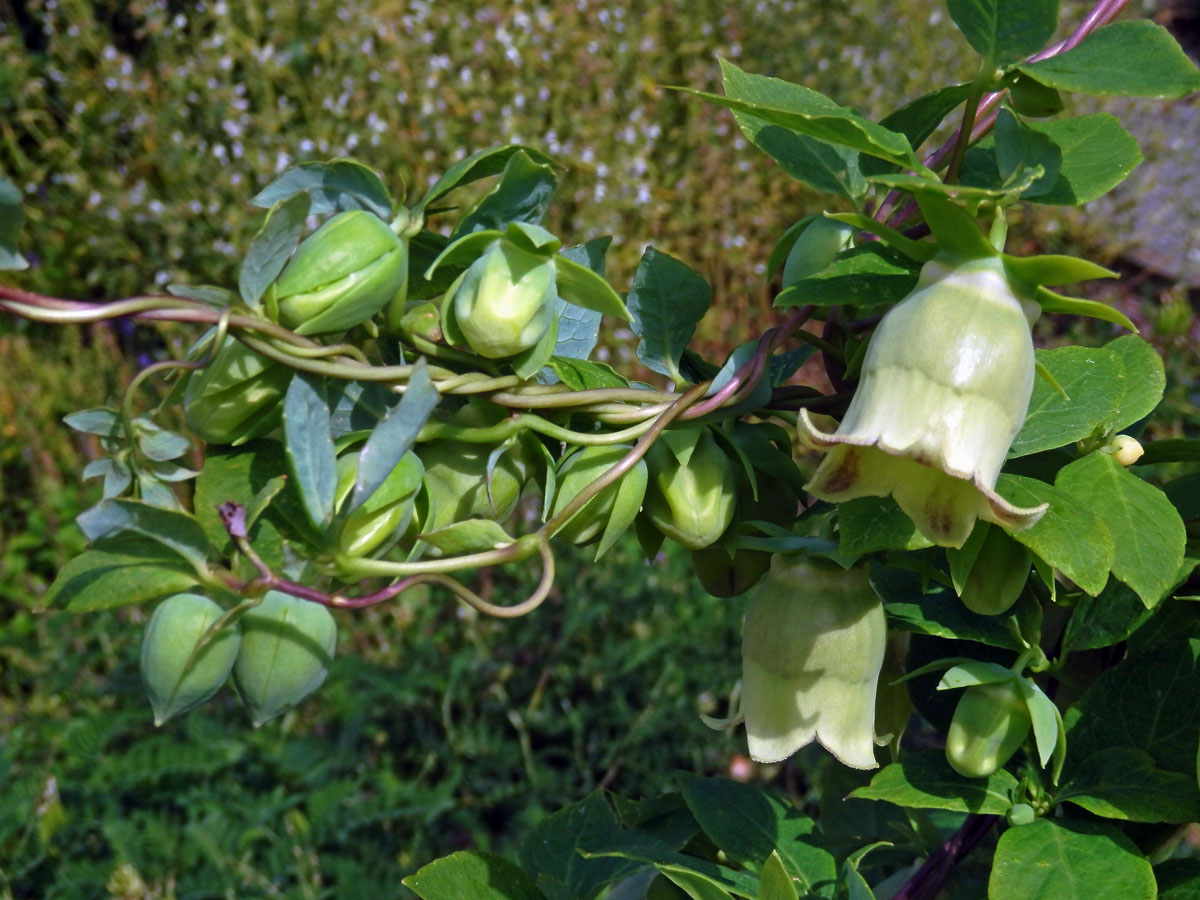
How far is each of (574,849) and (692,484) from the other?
0.21m

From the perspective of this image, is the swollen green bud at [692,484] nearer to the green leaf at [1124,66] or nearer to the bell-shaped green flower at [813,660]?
the bell-shaped green flower at [813,660]

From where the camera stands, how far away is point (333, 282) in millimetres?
380

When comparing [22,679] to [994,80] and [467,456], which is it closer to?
[467,456]

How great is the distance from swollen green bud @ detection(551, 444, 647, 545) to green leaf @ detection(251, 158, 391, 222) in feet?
0.38

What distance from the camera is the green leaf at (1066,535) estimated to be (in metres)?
0.38

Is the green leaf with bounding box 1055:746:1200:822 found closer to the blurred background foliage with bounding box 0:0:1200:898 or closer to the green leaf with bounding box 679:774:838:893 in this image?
the green leaf with bounding box 679:774:838:893

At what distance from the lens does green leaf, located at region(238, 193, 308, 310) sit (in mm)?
366

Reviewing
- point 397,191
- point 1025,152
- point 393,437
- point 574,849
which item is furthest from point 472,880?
point 397,191

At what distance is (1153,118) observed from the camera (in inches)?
156

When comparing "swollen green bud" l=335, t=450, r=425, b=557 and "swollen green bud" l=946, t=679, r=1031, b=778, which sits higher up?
"swollen green bud" l=335, t=450, r=425, b=557

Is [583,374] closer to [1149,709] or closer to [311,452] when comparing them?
[311,452]

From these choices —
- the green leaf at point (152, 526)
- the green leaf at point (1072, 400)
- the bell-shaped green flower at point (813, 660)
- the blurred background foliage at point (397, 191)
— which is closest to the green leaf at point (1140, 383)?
the green leaf at point (1072, 400)

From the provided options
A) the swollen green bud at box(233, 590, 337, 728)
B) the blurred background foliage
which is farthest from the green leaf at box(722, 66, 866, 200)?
the blurred background foliage

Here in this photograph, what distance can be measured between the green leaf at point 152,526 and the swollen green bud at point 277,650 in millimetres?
27
